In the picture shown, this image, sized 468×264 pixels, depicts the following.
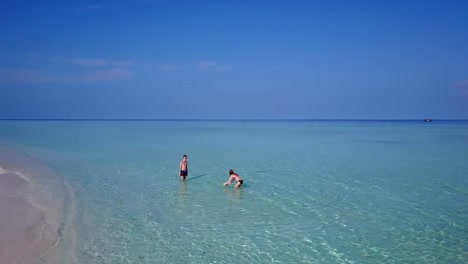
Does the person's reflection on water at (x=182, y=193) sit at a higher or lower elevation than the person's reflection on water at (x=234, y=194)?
lower

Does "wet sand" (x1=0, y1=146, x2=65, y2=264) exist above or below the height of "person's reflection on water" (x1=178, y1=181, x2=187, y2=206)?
below

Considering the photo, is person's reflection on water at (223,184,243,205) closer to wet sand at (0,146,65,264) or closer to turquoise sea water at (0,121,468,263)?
turquoise sea water at (0,121,468,263)

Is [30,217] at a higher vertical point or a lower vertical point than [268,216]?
lower

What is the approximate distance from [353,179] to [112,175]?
14636mm

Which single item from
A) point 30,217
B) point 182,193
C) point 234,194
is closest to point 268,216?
point 234,194

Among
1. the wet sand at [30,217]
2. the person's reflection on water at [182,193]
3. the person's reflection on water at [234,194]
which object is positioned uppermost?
the person's reflection on water at [234,194]

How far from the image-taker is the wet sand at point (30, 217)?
935 cm

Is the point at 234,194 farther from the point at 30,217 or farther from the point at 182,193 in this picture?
the point at 30,217

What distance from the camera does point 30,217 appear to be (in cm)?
1264

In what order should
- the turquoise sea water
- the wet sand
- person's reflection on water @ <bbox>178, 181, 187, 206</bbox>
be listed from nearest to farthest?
1. the wet sand
2. the turquoise sea water
3. person's reflection on water @ <bbox>178, 181, 187, 206</bbox>

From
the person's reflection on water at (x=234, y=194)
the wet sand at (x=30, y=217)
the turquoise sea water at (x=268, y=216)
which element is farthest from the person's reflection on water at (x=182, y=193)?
the wet sand at (x=30, y=217)

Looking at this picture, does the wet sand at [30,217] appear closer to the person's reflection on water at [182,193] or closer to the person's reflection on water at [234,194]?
the person's reflection on water at [182,193]

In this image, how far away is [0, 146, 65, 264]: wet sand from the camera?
9352 mm

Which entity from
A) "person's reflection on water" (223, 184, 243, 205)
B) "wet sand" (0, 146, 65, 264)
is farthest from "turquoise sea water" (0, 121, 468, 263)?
"wet sand" (0, 146, 65, 264)
